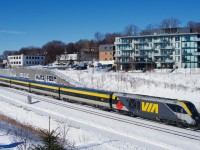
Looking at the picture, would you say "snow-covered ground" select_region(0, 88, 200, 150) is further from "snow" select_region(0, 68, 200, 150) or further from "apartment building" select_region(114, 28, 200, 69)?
"apartment building" select_region(114, 28, 200, 69)

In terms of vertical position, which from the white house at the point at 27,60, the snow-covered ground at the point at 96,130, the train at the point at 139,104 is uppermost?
the white house at the point at 27,60

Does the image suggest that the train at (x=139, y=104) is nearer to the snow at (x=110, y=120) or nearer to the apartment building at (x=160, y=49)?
the snow at (x=110, y=120)

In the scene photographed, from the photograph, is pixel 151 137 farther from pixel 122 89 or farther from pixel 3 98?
pixel 3 98

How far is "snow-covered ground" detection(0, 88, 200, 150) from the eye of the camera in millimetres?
20966

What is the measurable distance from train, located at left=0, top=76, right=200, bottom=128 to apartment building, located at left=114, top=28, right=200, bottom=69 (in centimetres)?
4643

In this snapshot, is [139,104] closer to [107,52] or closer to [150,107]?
[150,107]

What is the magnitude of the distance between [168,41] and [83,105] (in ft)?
171

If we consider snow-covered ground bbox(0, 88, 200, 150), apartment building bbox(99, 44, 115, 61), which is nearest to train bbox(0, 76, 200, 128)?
snow-covered ground bbox(0, 88, 200, 150)

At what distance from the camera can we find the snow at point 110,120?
2150cm

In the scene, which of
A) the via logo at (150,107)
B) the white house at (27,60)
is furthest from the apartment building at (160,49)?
the white house at (27,60)

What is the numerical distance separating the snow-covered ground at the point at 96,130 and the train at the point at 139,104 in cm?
82

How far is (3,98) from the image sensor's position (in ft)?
165

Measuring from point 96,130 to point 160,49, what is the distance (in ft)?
218

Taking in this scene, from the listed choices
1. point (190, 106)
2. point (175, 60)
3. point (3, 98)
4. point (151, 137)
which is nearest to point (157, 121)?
point (190, 106)
